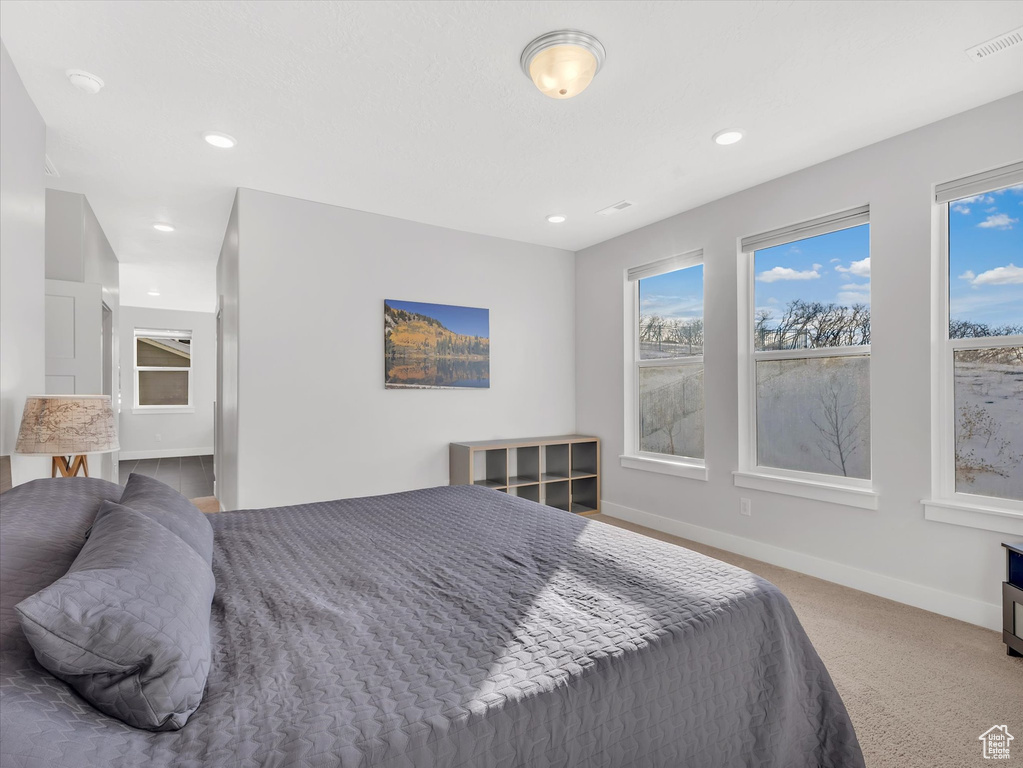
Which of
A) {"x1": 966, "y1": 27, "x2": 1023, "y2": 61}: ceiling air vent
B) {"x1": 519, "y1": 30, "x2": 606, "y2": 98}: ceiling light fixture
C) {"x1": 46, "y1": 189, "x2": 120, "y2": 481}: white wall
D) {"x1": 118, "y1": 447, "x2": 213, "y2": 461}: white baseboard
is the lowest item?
{"x1": 118, "y1": 447, "x2": 213, "y2": 461}: white baseboard

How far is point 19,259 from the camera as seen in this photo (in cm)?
221

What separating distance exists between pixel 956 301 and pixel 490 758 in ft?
10.6

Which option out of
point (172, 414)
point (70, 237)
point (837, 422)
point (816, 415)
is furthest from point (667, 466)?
point (172, 414)

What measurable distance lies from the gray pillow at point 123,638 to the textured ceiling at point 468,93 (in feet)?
6.58

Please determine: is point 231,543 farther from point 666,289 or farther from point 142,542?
point 666,289

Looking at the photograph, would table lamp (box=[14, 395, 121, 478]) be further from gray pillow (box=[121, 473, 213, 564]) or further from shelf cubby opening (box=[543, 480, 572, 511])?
shelf cubby opening (box=[543, 480, 572, 511])

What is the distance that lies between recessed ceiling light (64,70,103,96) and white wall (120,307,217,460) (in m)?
6.51

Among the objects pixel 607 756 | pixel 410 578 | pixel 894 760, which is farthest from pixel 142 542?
pixel 894 760

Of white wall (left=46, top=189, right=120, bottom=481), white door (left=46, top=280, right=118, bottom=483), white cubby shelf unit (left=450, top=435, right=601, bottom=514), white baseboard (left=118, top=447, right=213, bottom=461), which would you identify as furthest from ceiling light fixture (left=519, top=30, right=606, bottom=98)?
white baseboard (left=118, top=447, right=213, bottom=461)

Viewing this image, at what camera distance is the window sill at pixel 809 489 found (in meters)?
3.01

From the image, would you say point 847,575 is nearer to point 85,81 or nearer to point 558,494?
point 558,494

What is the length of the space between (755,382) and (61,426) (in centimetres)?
396

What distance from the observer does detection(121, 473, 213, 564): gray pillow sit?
1470 mm

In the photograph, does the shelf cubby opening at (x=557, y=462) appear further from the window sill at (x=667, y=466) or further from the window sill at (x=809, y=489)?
the window sill at (x=809, y=489)
